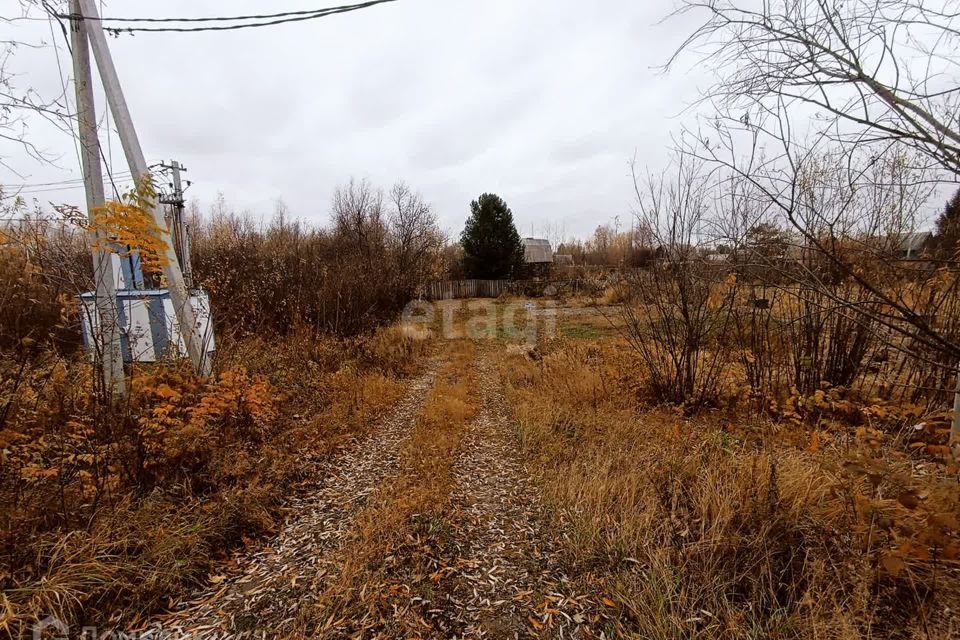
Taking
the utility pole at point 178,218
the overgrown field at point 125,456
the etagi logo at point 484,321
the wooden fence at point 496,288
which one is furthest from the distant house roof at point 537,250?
the overgrown field at point 125,456

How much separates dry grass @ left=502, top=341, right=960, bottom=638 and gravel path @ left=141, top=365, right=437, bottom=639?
173cm

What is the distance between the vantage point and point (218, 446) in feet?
11.1

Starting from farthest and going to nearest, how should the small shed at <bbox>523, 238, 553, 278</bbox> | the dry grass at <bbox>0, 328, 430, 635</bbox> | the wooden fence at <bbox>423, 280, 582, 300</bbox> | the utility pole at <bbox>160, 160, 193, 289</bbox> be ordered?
the small shed at <bbox>523, 238, 553, 278</bbox>
the wooden fence at <bbox>423, 280, 582, 300</bbox>
the utility pole at <bbox>160, 160, 193, 289</bbox>
the dry grass at <bbox>0, 328, 430, 635</bbox>

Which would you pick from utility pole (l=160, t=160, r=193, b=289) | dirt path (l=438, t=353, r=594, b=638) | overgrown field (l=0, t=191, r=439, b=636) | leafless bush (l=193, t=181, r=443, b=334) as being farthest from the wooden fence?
dirt path (l=438, t=353, r=594, b=638)

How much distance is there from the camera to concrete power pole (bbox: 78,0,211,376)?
11.2 feet

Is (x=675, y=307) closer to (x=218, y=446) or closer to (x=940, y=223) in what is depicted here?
(x=940, y=223)

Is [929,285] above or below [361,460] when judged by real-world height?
above

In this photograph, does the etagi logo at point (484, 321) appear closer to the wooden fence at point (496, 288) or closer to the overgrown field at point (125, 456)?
the wooden fence at point (496, 288)

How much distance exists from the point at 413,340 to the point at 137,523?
7.15m

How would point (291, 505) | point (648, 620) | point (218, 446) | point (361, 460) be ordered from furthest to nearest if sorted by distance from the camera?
point (361, 460) → point (218, 446) → point (291, 505) → point (648, 620)

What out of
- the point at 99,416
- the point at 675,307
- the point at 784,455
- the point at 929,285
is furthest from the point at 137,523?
the point at 929,285

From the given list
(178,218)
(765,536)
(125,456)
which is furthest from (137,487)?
(178,218)

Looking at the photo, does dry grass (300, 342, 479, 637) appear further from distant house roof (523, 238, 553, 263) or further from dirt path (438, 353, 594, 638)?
distant house roof (523, 238, 553, 263)

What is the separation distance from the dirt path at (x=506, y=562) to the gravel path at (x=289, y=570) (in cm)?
86
